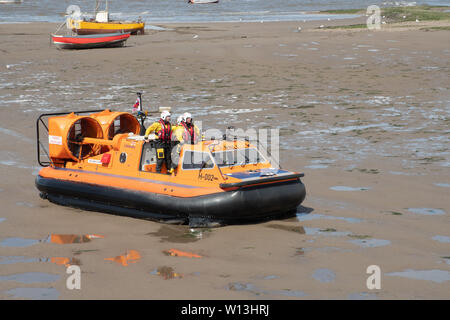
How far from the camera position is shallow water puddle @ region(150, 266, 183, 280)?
28.2 feet

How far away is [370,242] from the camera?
31.7 ft

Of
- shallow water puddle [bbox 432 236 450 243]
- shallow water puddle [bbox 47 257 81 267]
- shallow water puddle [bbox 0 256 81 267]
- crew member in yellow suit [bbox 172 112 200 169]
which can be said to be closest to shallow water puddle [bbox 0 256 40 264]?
shallow water puddle [bbox 0 256 81 267]

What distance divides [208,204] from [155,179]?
3.78 ft

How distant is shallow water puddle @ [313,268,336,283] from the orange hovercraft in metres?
1.84

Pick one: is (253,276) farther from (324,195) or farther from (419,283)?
(324,195)

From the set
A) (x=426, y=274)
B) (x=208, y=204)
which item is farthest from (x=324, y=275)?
(x=208, y=204)

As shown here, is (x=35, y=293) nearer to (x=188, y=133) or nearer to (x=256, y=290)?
(x=256, y=290)

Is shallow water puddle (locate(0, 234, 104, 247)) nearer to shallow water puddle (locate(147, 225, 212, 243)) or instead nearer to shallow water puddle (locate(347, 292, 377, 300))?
shallow water puddle (locate(147, 225, 212, 243))

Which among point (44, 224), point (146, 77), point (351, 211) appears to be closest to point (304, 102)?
point (146, 77)

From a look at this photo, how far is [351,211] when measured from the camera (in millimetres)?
11062

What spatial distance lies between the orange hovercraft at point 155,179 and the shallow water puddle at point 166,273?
5.18 ft

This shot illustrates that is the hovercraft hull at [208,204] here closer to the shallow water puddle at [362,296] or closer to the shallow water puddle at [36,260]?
the shallow water puddle at [36,260]

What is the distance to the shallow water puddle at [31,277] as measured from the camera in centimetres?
854

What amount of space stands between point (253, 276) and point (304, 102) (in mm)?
12266
